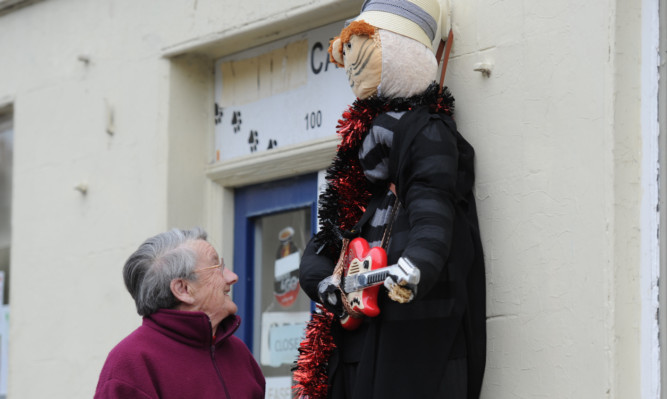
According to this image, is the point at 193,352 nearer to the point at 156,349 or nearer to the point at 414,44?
the point at 156,349

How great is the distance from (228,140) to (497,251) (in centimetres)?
206

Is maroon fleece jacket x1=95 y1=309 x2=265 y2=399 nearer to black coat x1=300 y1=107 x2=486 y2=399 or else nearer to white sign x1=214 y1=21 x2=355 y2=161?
black coat x1=300 y1=107 x2=486 y2=399

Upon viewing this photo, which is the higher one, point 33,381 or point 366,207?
point 366,207

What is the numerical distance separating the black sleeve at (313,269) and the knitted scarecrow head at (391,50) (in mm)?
583

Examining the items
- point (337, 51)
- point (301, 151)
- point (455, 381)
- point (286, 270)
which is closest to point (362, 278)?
point (455, 381)

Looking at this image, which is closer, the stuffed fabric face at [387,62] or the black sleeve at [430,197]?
the black sleeve at [430,197]

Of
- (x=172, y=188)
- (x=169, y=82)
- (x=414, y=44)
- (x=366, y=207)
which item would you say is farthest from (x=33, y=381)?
(x=414, y=44)

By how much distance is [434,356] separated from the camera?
3.71 metres

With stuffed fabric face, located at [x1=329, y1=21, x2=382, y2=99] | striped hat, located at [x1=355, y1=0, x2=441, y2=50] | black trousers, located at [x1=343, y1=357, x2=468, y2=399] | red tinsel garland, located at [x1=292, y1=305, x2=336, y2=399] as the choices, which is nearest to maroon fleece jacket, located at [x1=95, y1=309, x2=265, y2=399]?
red tinsel garland, located at [x1=292, y1=305, x2=336, y2=399]

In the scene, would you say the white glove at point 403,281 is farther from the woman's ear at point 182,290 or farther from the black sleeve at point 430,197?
the woman's ear at point 182,290

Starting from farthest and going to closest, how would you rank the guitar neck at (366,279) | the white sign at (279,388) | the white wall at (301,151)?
1. the white sign at (279,388)
2. the white wall at (301,151)
3. the guitar neck at (366,279)

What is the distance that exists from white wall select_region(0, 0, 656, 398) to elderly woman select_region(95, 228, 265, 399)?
0.94m

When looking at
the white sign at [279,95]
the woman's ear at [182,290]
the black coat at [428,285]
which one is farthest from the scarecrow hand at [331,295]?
the white sign at [279,95]

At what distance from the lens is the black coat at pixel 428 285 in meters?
3.64
